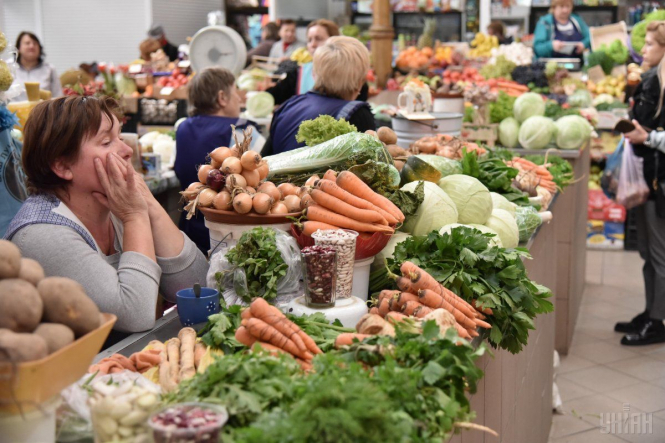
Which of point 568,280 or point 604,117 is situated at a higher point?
point 604,117

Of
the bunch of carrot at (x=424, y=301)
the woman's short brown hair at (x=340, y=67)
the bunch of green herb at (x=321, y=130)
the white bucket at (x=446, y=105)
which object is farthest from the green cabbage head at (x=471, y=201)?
the white bucket at (x=446, y=105)

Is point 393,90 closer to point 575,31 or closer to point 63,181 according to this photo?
point 575,31

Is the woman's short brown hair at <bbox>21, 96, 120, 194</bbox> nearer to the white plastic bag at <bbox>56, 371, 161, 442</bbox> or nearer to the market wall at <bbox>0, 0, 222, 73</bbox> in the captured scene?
the white plastic bag at <bbox>56, 371, 161, 442</bbox>

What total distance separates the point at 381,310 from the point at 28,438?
3.43 ft

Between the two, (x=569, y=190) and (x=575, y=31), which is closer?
(x=569, y=190)

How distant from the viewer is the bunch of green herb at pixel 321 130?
301cm

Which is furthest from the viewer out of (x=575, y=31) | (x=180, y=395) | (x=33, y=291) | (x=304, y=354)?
(x=575, y=31)

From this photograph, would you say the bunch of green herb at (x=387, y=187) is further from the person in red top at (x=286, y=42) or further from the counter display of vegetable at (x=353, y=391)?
the person in red top at (x=286, y=42)

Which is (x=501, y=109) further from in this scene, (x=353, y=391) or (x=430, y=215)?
(x=353, y=391)

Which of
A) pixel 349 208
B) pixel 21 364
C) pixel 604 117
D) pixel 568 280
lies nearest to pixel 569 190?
pixel 568 280

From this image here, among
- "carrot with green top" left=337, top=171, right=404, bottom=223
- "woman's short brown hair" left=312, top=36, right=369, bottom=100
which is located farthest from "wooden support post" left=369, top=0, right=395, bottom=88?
"carrot with green top" left=337, top=171, right=404, bottom=223

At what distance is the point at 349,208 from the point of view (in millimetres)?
2373

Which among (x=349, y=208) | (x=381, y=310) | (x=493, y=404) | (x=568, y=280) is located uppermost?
(x=349, y=208)

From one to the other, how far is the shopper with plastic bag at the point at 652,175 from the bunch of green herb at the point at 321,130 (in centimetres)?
307
